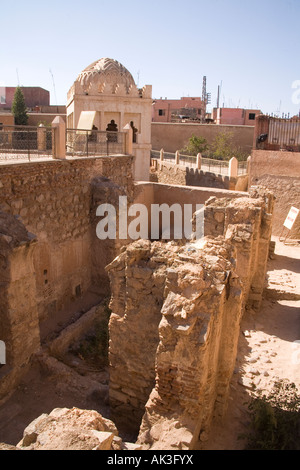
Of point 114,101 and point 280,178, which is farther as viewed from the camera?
point 114,101

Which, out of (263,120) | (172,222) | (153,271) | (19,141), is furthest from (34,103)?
(153,271)

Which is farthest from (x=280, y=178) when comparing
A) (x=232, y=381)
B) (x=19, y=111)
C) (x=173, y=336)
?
(x=19, y=111)

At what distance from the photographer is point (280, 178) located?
16.3m

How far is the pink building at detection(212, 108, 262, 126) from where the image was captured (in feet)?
124

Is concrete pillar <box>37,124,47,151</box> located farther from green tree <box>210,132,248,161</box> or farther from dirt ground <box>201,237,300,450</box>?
green tree <box>210,132,248,161</box>

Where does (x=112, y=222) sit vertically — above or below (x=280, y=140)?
below

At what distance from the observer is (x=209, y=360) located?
4.45 m

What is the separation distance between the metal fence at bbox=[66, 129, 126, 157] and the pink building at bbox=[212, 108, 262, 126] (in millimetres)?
26820

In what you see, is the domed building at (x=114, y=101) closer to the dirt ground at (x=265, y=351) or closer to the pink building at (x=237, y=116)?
the pink building at (x=237, y=116)

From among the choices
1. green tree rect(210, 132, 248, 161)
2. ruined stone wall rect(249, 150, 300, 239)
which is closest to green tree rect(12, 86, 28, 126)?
green tree rect(210, 132, 248, 161)

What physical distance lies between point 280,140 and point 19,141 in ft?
43.2

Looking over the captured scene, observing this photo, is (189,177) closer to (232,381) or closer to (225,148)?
(225,148)

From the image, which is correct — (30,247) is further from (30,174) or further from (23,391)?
(23,391)

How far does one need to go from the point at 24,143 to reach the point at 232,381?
6835 mm
